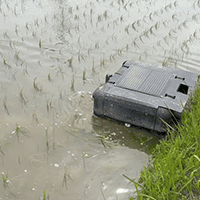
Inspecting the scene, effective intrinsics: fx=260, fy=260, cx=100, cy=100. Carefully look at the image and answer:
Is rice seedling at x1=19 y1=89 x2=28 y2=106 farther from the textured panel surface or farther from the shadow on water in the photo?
the textured panel surface

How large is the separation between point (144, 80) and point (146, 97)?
337 mm

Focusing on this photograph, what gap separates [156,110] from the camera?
2629 millimetres

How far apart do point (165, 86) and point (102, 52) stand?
2168 millimetres

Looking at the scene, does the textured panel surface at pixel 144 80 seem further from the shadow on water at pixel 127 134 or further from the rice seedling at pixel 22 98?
the rice seedling at pixel 22 98

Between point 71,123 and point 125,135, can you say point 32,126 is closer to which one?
point 71,123

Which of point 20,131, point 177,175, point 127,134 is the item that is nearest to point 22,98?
point 20,131

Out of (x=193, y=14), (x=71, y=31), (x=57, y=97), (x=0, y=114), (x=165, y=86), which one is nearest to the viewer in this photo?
(x=165, y=86)

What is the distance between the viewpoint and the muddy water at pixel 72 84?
7.77ft

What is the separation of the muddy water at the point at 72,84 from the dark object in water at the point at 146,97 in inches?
8.8

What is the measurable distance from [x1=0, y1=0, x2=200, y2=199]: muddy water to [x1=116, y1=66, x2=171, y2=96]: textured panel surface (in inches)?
19.2

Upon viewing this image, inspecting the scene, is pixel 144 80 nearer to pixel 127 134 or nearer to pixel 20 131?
pixel 127 134

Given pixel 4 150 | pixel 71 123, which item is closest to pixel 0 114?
pixel 4 150

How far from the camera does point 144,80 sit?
3.00 meters

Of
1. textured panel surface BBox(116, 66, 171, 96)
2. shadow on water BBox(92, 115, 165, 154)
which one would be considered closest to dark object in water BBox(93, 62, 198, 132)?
textured panel surface BBox(116, 66, 171, 96)
